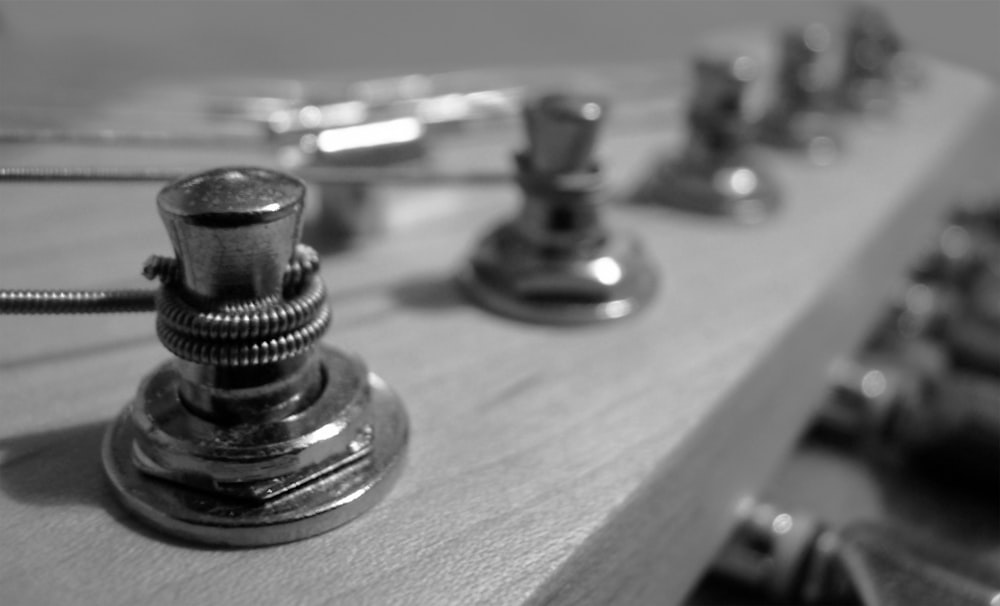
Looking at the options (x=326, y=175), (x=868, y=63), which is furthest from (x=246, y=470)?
(x=868, y=63)

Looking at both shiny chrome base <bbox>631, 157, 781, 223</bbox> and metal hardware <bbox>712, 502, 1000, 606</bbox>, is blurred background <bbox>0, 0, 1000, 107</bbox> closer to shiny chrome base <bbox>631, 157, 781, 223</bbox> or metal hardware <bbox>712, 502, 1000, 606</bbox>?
shiny chrome base <bbox>631, 157, 781, 223</bbox>

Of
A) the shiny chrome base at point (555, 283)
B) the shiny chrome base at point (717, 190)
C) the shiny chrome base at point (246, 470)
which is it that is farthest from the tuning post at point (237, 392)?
the shiny chrome base at point (717, 190)

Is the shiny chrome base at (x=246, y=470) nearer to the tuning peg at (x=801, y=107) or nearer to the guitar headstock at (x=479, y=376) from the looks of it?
the guitar headstock at (x=479, y=376)

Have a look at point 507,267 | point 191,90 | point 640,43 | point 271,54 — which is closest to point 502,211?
point 507,267

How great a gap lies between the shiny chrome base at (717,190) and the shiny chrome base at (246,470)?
0.31 m

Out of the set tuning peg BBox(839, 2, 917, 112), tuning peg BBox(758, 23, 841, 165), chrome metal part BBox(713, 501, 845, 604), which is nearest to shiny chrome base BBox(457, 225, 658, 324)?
chrome metal part BBox(713, 501, 845, 604)

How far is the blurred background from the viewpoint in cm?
71

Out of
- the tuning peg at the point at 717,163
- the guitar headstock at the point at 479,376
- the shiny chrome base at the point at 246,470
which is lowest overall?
the guitar headstock at the point at 479,376

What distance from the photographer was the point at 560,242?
427 mm

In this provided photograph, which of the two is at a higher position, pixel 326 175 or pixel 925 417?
pixel 326 175

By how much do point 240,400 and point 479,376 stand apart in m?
0.11

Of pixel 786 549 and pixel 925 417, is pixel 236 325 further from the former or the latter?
pixel 925 417

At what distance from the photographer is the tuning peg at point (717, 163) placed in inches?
21.7

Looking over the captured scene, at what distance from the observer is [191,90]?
2.10 ft
